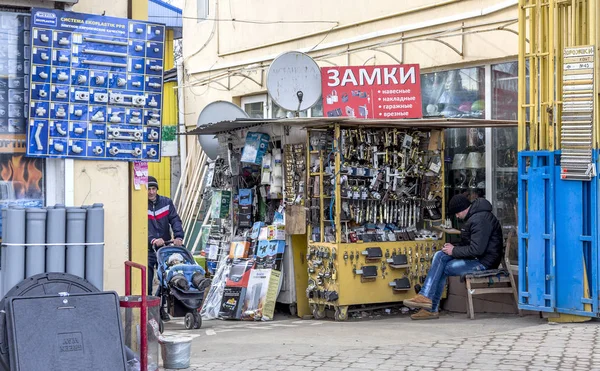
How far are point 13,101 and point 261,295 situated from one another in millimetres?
4461

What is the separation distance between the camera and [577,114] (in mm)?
9297

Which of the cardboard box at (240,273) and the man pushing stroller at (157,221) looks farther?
the man pushing stroller at (157,221)

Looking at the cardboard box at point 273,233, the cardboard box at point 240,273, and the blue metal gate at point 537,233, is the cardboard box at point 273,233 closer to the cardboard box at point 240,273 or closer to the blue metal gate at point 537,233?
the cardboard box at point 240,273

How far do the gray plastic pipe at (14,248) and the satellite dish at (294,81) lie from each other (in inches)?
188

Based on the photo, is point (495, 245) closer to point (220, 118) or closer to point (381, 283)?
point (381, 283)

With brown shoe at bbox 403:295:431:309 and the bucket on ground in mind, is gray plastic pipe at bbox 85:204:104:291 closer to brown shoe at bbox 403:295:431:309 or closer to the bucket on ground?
the bucket on ground

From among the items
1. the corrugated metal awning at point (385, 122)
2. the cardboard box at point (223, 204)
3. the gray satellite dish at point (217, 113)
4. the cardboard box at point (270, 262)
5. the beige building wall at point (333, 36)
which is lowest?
the cardboard box at point (270, 262)

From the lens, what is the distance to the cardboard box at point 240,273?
11820 mm

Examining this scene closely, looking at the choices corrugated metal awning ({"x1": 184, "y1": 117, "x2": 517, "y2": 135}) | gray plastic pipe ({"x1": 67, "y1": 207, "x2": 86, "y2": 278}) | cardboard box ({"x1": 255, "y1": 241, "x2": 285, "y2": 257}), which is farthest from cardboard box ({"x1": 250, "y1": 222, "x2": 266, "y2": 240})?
gray plastic pipe ({"x1": 67, "y1": 207, "x2": 86, "y2": 278})

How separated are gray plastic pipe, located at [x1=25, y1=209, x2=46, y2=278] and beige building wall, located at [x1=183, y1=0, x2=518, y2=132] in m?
6.67

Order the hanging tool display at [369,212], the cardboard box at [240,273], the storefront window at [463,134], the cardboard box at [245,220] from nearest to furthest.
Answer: the hanging tool display at [369,212], the cardboard box at [240,273], the storefront window at [463,134], the cardboard box at [245,220]

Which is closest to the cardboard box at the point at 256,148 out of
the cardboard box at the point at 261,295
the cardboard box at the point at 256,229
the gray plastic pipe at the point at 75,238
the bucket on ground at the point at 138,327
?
the cardboard box at the point at 256,229

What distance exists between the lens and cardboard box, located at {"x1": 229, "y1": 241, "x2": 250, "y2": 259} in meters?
12.1

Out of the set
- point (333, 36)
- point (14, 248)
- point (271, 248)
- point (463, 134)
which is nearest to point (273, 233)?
point (271, 248)
